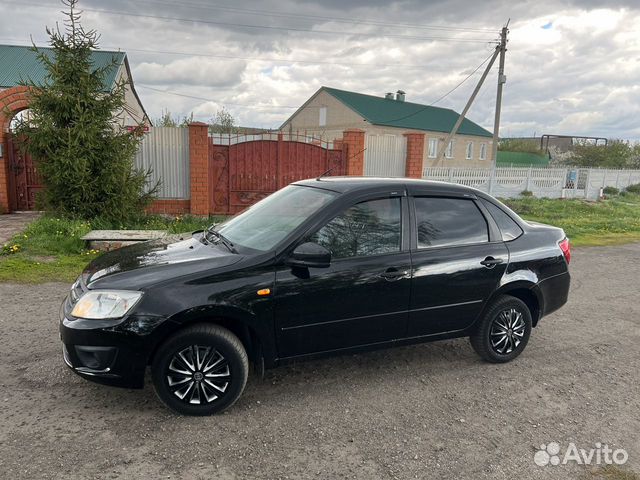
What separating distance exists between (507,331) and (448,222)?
1184 millimetres

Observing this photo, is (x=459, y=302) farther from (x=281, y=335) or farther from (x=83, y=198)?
(x=83, y=198)

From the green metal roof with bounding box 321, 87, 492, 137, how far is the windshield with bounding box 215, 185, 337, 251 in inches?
1364

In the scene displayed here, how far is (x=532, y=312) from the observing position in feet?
14.6

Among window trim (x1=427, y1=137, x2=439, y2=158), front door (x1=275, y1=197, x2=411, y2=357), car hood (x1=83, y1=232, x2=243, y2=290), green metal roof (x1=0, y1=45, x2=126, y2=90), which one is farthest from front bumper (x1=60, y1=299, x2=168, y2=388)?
window trim (x1=427, y1=137, x2=439, y2=158)

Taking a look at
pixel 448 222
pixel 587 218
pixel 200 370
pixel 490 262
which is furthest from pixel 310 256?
pixel 587 218

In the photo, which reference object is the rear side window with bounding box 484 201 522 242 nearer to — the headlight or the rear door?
the rear door

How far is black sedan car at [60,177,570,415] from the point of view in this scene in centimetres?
308

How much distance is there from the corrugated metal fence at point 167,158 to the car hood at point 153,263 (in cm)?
781

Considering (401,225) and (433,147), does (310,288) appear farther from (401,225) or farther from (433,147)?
(433,147)

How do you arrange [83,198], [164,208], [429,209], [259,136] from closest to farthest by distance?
[429,209] → [83,198] → [164,208] → [259,136]

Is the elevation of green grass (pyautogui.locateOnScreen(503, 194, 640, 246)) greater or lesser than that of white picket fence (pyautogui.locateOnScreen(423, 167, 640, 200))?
lesser

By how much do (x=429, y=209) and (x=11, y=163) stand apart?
11.5 metres

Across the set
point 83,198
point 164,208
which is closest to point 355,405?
point 83,198

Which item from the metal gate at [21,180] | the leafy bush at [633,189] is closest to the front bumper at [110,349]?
the metal gate at [21,180]
